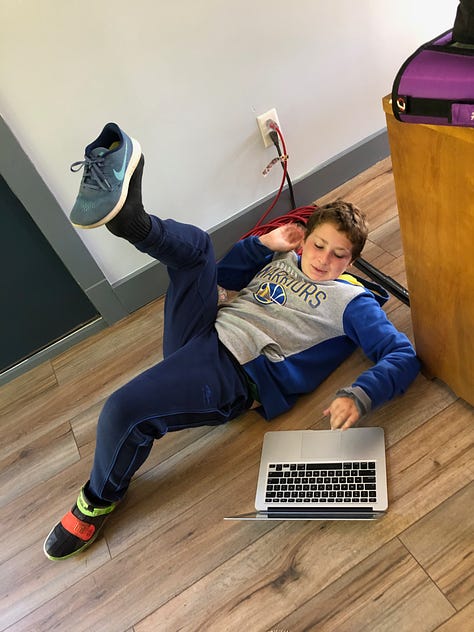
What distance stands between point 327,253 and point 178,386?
456 millimetres

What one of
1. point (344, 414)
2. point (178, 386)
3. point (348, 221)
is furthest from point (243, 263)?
point (344, 414)

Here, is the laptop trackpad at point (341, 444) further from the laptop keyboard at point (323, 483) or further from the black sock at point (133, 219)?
the black sock at point (133, 219)

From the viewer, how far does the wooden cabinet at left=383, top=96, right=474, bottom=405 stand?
29.4 inches

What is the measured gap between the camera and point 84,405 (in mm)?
1475

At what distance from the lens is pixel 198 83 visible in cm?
142

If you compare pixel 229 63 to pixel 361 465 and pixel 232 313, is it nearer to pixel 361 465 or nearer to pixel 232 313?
pixel 232 313

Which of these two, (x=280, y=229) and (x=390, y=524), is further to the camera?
(x=280, y=229)

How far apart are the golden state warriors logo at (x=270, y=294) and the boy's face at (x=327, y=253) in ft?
0.26

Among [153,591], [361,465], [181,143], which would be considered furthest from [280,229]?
[153,591]

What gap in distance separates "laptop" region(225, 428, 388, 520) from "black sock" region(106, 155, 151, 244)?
0.55 meters

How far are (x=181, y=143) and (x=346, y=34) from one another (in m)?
0.60

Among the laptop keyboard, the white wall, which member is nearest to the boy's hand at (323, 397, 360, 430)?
the laptop keyboard

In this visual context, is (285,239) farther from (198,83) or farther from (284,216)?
(198,83)

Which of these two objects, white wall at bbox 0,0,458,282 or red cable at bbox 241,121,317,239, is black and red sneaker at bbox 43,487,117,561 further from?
red cable at bbox 241,121,317,239
